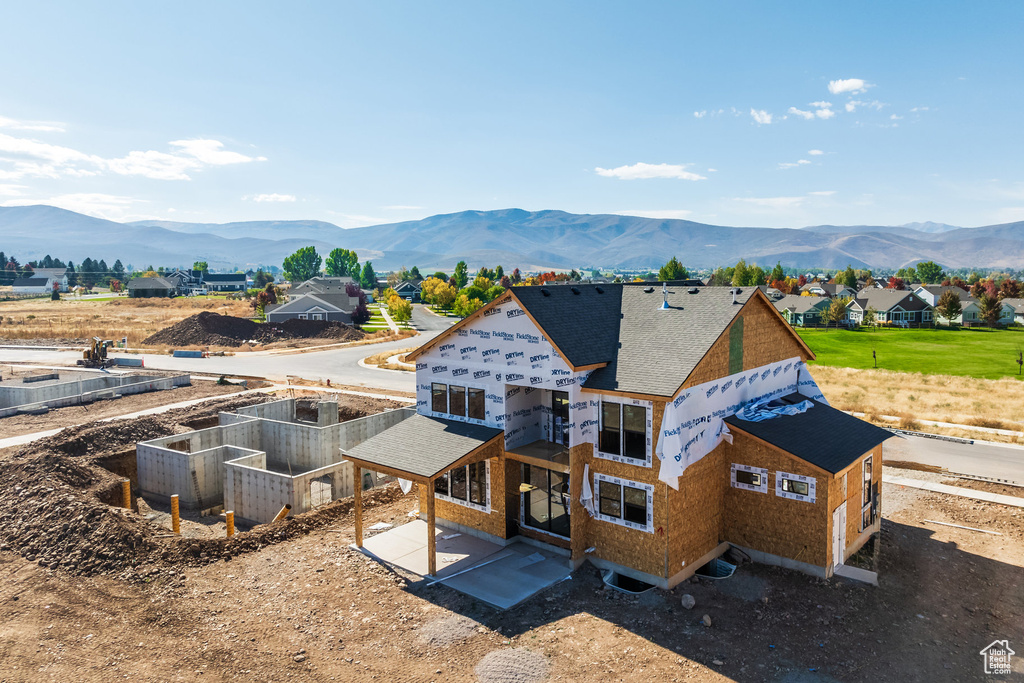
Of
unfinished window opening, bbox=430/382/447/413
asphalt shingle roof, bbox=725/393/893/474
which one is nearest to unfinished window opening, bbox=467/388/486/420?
unfinished window opening, bbox=430/382/447/413

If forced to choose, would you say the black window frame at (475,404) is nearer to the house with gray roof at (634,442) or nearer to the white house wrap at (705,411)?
the house with gray roof at (634,442)

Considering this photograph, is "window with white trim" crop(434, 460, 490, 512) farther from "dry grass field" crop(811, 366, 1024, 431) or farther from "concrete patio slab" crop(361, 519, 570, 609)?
"dry grass field" crop(811, 366, 1024, 431)


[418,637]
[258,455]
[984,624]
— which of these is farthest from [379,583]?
[984,624]

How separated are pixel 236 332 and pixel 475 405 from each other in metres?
66.3

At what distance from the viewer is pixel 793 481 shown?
57.7 ft

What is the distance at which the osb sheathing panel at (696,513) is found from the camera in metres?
16.8

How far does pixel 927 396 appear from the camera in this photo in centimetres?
4384

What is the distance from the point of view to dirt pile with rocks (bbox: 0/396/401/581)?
1842cm

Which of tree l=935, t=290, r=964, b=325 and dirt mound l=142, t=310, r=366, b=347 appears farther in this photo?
tree l=935, t=290, r=964, b=325

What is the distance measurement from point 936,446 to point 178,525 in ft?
111

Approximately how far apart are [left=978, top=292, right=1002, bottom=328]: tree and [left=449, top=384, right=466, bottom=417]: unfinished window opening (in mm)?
113258

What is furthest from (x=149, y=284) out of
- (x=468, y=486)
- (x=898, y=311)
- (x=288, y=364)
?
(x=898, y=311)

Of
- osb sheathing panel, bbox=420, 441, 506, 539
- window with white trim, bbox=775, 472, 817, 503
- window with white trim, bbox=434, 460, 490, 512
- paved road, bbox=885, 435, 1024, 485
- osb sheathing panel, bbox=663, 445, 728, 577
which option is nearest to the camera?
osb sheathing panel, bbox=663, 445, 728, 577

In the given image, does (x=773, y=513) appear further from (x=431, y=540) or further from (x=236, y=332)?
(x=236, y=332)
